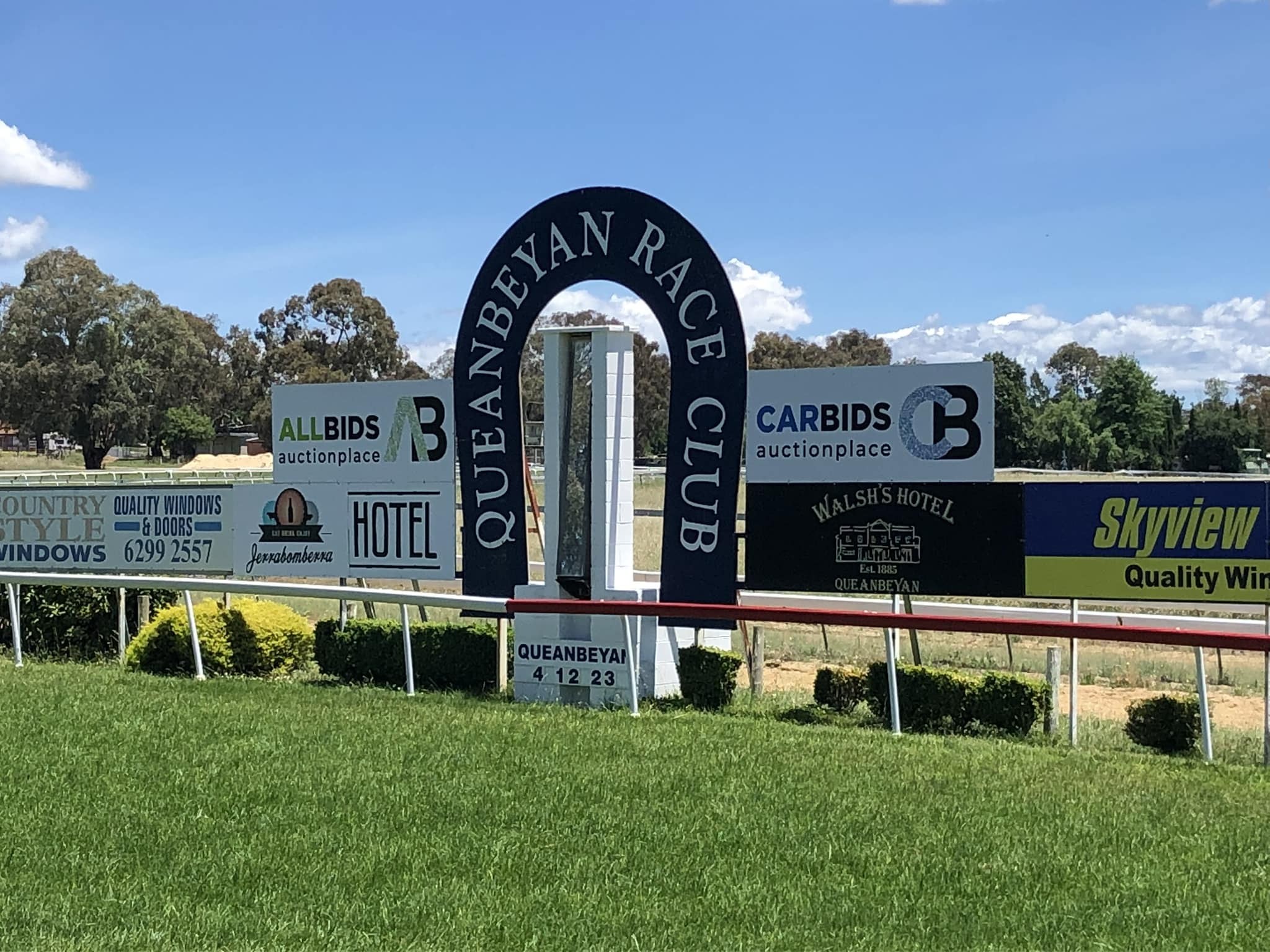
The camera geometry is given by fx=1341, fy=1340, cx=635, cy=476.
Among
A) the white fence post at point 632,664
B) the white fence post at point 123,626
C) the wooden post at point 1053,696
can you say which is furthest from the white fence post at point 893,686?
the white fence post at point 123,626

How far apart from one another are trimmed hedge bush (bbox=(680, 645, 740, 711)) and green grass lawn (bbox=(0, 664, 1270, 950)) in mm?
1324

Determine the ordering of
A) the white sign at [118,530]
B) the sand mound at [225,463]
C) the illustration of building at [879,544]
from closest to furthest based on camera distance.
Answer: the illustration of building at [879,544] < the white sign at [118,530] < the sand mound at [225,463]

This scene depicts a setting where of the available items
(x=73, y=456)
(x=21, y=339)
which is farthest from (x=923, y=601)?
(x=73, y=456)

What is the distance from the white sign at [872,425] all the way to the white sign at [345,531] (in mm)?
3513

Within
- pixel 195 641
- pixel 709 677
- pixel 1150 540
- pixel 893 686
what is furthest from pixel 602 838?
pixel 1150 540

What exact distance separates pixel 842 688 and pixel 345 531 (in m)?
6.67

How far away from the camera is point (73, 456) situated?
276ft

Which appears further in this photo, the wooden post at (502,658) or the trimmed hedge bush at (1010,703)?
the wooden post at (502,658)

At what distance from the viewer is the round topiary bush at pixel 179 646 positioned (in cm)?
1143

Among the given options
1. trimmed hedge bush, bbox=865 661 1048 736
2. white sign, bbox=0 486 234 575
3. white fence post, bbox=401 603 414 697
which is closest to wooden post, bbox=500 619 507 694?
white fence post, bbox=401 603 414 697

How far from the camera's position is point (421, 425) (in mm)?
13961

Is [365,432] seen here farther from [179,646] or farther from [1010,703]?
[1010,703]

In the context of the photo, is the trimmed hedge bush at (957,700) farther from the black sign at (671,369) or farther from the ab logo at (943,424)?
the ab logo at (943,424)

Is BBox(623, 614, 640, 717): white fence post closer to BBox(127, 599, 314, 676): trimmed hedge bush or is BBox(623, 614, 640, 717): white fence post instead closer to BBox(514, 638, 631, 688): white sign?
BBox(514, 638, 631, 688): white sign
